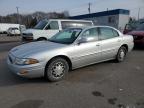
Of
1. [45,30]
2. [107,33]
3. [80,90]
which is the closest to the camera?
[80,90]

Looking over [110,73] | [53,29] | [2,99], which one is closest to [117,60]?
[110,73]

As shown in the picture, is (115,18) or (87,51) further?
(115,18)

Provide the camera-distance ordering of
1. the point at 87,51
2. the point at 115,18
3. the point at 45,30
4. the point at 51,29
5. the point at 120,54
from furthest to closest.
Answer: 1. the point at 115,18
2. the point at 51,29
3. the point at 45,30
4. the point at 120,54
5. the point at 87,51

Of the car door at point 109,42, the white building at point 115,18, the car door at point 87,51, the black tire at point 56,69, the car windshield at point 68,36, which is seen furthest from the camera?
the white building at point 115,18

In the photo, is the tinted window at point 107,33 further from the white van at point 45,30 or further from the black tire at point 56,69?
the white van at point 45,30

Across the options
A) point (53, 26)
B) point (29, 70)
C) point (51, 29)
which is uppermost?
point (53, 26)

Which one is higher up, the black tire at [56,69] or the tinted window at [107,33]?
the tinted window at [107,33]

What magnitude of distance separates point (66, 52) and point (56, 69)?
0.55 meters

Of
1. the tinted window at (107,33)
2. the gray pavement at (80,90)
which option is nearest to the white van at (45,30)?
the gray pavement at (80,90)

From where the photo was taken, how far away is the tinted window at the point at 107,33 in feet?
19.2

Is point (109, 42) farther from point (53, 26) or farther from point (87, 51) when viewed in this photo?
point (53, 26)

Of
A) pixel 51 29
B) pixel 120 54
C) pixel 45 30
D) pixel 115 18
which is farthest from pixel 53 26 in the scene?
pixel 115 18

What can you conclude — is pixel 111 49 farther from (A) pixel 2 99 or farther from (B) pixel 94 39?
(A) pixel 2 99

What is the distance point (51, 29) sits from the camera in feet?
36.8
